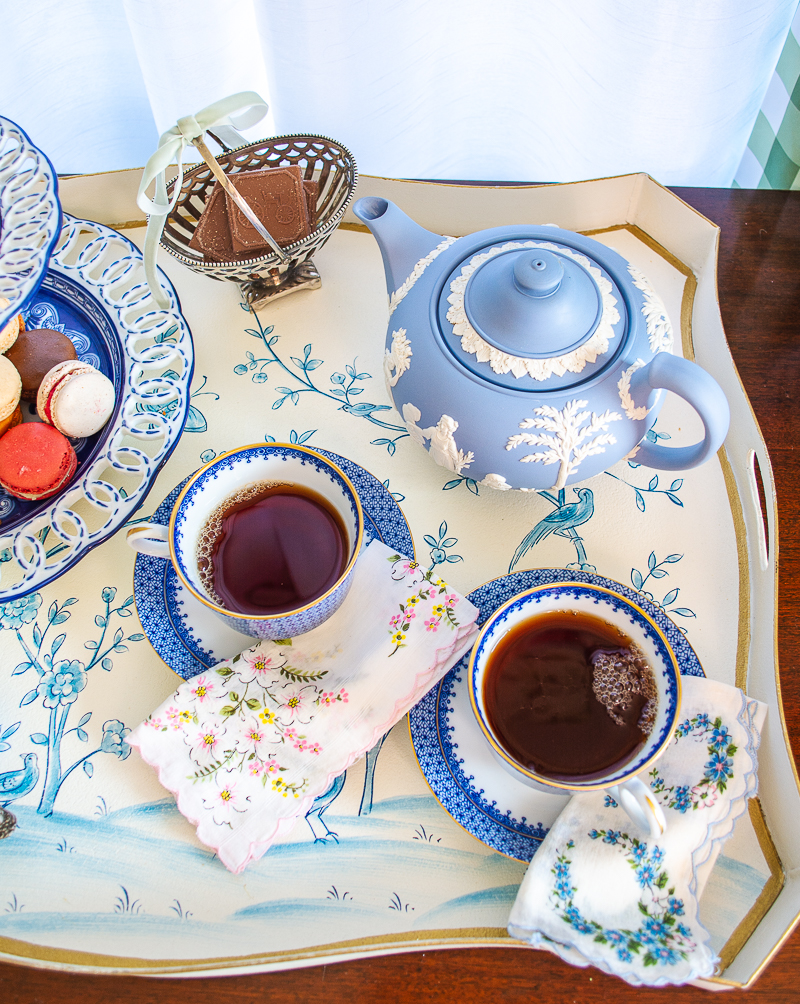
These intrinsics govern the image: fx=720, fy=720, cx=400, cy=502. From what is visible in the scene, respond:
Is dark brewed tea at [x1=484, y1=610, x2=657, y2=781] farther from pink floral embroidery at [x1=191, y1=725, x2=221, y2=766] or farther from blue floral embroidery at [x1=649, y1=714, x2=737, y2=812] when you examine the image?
pink floral embroidery at [x1=191, y1=725, x2=221, y2=766]

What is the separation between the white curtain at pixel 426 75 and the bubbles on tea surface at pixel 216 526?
68 cm

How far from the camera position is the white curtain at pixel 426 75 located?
1.01 meters

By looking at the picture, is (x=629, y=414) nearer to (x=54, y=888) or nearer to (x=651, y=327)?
(x=651, y=327)

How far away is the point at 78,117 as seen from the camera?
3.95 feet

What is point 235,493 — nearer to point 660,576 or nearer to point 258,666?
point 258,666

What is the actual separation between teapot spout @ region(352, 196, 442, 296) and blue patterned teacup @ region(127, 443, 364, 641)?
22cm

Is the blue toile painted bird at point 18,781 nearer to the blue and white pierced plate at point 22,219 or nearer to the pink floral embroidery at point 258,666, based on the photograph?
the pink floral embroidery at point 258,666

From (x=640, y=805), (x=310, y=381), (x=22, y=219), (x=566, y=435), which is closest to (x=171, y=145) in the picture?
(x=22, y=219)

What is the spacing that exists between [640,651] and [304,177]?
2.40 ft

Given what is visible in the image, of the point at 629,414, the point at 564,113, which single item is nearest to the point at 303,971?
the point at 629,414

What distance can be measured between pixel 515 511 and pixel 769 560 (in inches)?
10.9

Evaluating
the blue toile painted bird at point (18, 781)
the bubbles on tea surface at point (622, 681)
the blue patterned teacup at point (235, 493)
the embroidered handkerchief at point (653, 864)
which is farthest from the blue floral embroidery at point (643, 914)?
the blue toile painted bird at point (18, 781)

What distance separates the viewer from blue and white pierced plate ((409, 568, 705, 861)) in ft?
2.18

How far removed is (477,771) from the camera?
0.68m
